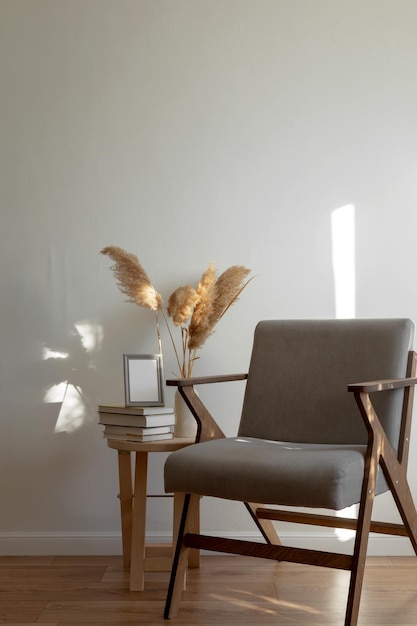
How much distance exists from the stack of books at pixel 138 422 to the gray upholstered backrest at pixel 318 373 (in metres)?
0.28

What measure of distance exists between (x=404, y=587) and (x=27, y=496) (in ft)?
5.05

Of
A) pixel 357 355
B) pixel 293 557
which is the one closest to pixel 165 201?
pixel 357 355

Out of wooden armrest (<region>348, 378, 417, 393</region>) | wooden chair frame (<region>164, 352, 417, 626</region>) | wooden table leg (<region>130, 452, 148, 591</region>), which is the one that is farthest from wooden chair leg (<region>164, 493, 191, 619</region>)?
wooden armrest (<region>348, 378, 417, 393</region>)

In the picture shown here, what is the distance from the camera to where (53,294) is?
3.44 metres

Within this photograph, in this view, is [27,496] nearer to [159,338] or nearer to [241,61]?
[159,338]

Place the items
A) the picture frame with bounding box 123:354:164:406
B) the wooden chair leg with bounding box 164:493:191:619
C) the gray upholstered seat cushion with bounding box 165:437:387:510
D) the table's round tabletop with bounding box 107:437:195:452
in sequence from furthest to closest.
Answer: the picture frame with bounding box 123:354:164:406 → the table's round tabletop with bounding box 107:437:195:452 → the wooden chair leg with bounding box 164:493:191:619 → the gray upholstered seat cushion with bounding box 165:437:387:510

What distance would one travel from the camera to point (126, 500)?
3152 millimetres

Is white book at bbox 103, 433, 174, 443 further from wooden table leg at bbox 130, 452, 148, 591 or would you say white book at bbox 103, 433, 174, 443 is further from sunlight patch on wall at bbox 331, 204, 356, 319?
sunlight patch on wall at bbox 331, 204, 356, 319

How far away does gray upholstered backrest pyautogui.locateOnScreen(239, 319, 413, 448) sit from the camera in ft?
9.20

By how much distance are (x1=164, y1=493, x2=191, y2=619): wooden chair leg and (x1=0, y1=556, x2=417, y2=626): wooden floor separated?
1.4 inches

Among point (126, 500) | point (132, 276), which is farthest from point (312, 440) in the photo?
point (132, 276)

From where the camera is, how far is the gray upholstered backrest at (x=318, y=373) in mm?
2805

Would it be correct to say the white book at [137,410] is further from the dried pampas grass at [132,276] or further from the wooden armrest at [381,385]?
the wooden armrest at [381,385]

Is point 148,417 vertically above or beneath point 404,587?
above
